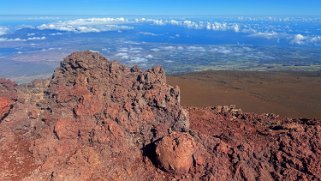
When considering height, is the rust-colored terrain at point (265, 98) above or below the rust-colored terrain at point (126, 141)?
below

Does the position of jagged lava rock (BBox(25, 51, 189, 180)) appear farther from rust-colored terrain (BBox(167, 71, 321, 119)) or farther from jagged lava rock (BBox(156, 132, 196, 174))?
rust-colored terrain (BBox(167, 71, 321, 119))

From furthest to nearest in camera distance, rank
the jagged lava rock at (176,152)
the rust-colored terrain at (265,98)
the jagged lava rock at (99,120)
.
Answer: the rust-colored terrain at (265,98), the jagged lava rock at (99,120), the jagged lava rock at (176,152)

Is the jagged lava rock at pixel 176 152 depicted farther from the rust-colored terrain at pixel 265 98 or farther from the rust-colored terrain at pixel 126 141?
the rust-colored terrain at pixel 265 98

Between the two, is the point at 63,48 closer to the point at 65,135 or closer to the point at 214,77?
the point at 214,77

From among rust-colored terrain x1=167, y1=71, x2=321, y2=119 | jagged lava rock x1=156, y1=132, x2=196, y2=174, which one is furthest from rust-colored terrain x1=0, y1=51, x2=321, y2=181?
rust-colored terrain x1=167, y1=71, x2=321, y2=119

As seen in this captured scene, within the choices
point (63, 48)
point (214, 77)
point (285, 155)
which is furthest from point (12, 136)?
point (63, 48)

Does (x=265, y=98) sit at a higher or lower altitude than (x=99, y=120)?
lower

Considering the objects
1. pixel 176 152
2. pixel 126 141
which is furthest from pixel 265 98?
pixel 176 152

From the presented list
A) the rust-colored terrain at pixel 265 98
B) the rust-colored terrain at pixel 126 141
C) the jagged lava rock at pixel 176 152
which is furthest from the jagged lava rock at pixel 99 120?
the rust-colored terrain at pixel 265 98

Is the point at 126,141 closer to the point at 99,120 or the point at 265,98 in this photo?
the point at 99,120
